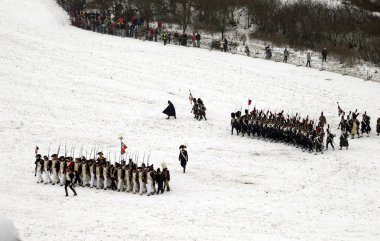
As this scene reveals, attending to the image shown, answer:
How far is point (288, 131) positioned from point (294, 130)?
38cm

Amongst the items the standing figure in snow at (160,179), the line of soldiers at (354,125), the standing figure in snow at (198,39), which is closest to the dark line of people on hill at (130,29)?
the standing figure in snow at (198,39)

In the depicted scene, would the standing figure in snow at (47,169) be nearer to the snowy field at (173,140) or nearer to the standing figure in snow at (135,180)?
the snowy field at (173,140)

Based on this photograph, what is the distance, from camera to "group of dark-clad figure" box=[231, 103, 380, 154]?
3030cm

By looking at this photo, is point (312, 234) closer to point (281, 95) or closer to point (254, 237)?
point (254, 237)

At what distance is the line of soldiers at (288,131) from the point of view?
30.2 meters

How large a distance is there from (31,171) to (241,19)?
44.2 m

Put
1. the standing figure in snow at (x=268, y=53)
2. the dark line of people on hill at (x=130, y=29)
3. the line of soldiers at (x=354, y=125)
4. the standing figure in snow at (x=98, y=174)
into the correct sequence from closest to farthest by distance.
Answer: the standing figure in snow at (x=98, y=174), the line of soldiers at (x=354, y=125), the standing figure in snow at (x=268, y=53), the dark line of people on hill at (x=130, y=29)

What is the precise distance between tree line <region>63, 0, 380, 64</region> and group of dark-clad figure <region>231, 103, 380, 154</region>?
19334mm

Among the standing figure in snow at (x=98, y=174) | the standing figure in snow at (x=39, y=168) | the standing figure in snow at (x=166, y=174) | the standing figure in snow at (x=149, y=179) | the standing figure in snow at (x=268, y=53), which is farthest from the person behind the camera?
the standing figure in snow at (x=268, y=53)

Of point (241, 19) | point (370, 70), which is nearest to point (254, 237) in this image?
point (370, 70)

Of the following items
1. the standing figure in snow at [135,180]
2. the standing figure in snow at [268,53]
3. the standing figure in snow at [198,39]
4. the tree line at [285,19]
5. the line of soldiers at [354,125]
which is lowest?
the standing figure in snow at [135,180]

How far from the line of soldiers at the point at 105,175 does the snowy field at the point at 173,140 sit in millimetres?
583

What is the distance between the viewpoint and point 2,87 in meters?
A: 37.3

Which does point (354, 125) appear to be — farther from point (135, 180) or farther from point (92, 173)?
point (92, 173)
